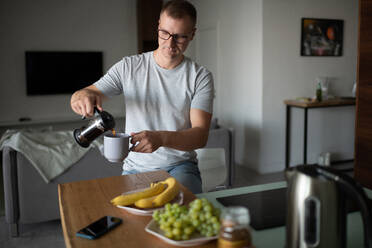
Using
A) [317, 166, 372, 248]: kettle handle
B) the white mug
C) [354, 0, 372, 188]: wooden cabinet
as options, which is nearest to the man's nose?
the white mug

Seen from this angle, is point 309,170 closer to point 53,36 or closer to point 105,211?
point 105,211

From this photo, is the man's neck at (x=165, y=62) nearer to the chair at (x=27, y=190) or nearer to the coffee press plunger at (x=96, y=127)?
the coffee press plunger at (x=96, y=127)

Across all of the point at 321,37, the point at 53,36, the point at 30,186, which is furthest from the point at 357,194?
the point at 53,36

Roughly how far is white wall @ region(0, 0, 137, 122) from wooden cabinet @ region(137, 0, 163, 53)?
0.92 feet

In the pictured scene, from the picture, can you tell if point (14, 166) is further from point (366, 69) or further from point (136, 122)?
point (366, 69)

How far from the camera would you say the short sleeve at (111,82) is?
1683mm

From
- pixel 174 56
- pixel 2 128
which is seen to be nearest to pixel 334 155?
pixel 174 56

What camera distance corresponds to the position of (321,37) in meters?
4.64

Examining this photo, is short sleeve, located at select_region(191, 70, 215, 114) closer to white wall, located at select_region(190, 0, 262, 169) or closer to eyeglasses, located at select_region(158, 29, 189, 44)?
eyeglasses, located at select_region(158, 29, 189, 44)

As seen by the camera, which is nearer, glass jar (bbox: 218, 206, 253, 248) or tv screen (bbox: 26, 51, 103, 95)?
glass jar (bbox: 218, 206, 253, 248)

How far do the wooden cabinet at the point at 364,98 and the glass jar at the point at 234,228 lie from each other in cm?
184

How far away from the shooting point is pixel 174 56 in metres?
1.64

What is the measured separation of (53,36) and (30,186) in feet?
11.8

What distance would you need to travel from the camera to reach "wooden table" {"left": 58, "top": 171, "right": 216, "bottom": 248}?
0.92 meters
